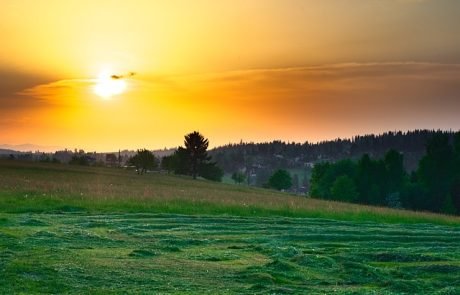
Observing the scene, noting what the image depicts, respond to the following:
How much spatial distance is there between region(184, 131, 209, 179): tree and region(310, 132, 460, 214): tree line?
3782 centimetres

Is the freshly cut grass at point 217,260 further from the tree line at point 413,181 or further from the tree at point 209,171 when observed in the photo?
the tree at point 209,171

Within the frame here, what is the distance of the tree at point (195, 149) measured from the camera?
12712cm

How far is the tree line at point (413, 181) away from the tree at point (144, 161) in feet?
164

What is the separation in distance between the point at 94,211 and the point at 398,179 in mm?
63926

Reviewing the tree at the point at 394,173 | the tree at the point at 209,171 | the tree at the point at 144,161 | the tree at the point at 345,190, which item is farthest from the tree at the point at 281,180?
the tree at the point at 394,173

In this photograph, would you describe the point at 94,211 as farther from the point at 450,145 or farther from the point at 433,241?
the point at 450,145

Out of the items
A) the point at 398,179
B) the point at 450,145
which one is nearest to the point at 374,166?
the point at 398,179

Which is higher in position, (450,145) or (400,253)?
(450,145)

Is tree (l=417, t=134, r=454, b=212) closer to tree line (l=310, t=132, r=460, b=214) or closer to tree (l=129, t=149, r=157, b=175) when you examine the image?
tree line (l=310, t=132, r=460, b=214)

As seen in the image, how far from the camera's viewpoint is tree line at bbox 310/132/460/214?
84.6 meters

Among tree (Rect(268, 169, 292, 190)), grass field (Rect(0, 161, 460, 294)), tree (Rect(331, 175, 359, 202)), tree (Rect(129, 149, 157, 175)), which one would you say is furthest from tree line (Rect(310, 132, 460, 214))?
grass field (Rect(0, 161, 460, 294))

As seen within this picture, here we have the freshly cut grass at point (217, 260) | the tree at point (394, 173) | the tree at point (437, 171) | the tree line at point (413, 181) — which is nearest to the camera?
the freshly cut grass at point (217, 260)

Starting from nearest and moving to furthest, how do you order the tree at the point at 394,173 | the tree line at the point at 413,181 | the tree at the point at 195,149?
the tree line at the point at 413,181 < the tree at the point at 394,173 < the tree at the point at 195,149

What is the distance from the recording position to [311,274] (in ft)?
59.2
